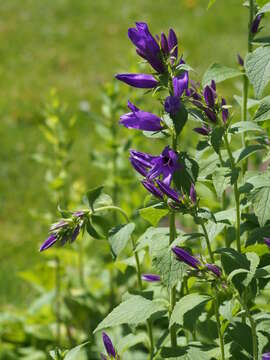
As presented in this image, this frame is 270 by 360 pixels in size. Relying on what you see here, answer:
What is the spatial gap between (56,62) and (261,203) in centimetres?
607

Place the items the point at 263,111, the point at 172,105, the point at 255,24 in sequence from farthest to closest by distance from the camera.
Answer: the point at 255,24, the point at 263,111, the point at 172,105

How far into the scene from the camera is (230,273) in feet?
4.04

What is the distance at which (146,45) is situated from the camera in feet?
3.83

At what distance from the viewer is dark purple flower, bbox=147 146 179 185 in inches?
46.6

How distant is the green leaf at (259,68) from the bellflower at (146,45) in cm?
17

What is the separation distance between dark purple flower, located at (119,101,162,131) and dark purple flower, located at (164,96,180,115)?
0.24ft

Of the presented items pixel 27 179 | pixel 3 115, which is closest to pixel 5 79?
pixel 3 115

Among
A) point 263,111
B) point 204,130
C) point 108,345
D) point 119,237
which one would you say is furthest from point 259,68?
point 108,345

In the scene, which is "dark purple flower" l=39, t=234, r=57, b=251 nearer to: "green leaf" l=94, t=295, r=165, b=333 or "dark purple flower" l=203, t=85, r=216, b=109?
"green leaf" l=94, t=295, r=165, b=333

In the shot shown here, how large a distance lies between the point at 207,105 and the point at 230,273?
1.03 ft

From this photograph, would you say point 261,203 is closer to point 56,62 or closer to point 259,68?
point 259,68

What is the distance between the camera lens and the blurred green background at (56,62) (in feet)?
13.9

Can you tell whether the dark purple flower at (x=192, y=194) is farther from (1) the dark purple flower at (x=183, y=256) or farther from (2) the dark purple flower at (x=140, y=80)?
(2) the dark purple flower at (x=140, y=80)

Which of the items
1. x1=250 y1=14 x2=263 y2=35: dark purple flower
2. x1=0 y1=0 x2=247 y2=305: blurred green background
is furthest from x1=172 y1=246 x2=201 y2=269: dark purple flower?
x1=0 y1=0 x2=247 y2=305: blurred green background
